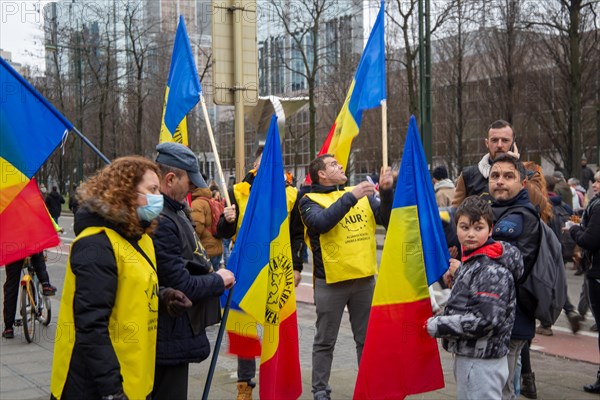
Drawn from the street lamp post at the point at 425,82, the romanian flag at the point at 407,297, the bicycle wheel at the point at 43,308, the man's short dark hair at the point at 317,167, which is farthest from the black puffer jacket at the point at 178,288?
the street lamp post at the point at 425,82

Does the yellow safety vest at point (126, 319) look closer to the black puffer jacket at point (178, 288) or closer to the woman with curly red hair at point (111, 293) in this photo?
the woman with curly red hair at point (111, 293)

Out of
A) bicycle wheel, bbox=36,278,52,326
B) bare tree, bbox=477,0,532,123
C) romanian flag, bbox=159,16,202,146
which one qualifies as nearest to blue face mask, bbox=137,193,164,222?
romanian flag, bbox=159,16,202,146

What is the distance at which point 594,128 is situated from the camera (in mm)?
29406

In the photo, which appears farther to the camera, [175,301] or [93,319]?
[175,301]

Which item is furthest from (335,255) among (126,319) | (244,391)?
(126,319)

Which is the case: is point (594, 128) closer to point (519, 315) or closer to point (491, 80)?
point (491, 80)

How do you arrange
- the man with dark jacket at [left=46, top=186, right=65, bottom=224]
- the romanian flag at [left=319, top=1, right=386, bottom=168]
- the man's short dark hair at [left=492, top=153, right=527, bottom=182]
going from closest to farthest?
the man's short dark hair at [left=492, top=153, right=527, bottom=182] < the romanian flag at [left=319, top=1, right=386, bottom=168] < the man with dark jacket at [left=46, top=186, right=65, bottom=224]

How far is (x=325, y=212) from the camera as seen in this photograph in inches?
203

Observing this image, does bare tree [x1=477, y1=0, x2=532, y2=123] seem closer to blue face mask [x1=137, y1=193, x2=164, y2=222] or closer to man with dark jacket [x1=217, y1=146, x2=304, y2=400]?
man with dark jacket [x1=217, y1=146, x2=304, y2=400]

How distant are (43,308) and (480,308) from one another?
21.2 ft

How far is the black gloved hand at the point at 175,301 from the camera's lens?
3430 millimetres

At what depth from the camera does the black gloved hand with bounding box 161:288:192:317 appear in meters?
3.43

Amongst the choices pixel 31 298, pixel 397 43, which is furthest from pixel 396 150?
pixel 31 298

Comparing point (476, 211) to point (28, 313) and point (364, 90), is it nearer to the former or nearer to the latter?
point (364, 90)
